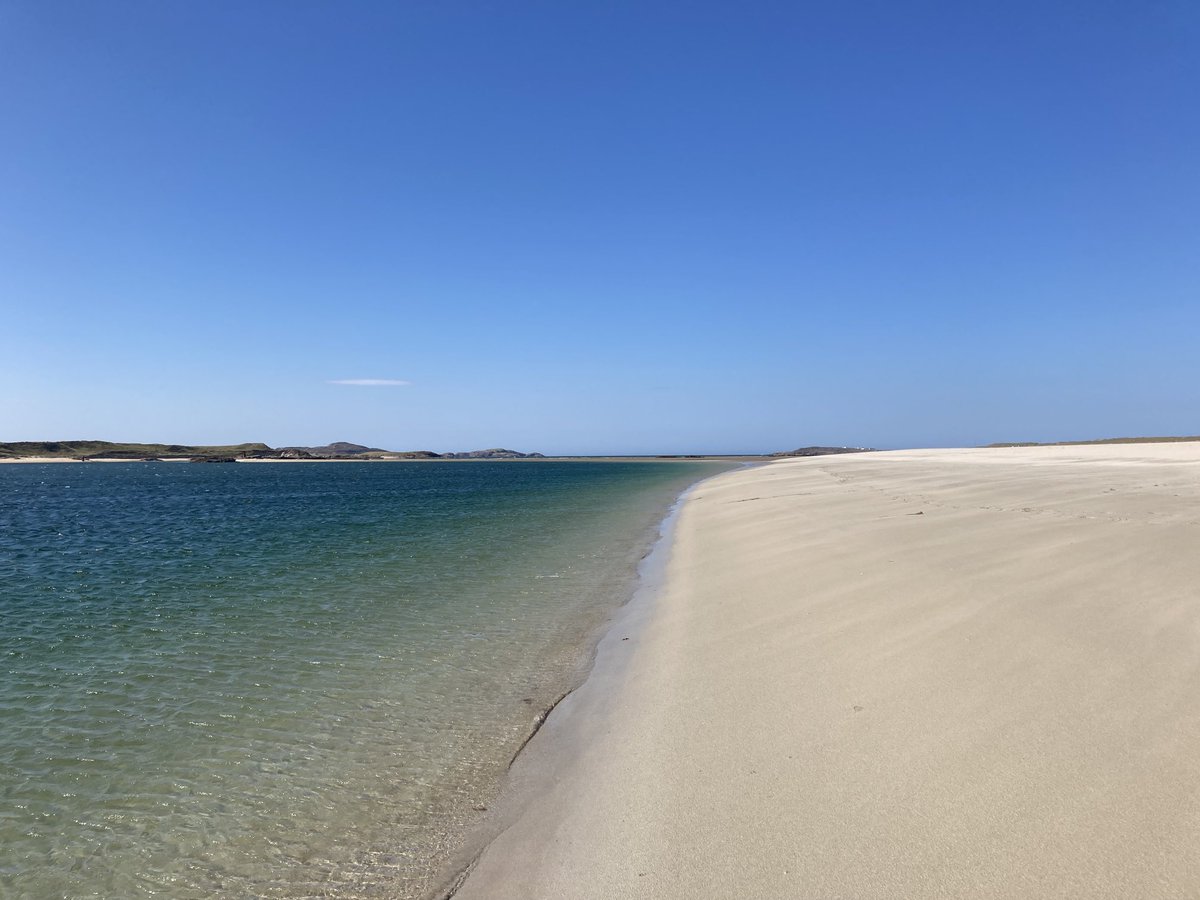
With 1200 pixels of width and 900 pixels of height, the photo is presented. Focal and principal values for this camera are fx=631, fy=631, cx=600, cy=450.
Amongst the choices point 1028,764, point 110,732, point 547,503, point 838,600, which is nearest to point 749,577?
point 838,600

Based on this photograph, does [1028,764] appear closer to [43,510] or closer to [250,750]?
[250,750]

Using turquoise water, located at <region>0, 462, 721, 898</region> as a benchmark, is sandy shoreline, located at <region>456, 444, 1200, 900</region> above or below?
above

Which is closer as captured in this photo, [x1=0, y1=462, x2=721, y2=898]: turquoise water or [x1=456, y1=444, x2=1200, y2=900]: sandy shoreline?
[x1=456, y1=444, x2=1200, y2=900]: sandy shoreline

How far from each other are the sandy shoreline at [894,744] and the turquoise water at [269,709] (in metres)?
0.94

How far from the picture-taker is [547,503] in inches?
1435

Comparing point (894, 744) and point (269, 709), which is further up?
point (894, 744)

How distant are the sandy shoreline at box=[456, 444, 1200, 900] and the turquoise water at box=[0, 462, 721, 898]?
3.08 feet

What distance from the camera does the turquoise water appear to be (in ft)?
14.4

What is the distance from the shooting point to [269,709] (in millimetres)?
6918

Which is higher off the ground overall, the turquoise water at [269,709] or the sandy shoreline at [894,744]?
the sandy shoreline at [894,744]

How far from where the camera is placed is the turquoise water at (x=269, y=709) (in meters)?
4.39

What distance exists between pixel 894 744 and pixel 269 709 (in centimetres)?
626

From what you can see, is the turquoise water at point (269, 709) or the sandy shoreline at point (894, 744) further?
the turquoise water at point (269, 709)

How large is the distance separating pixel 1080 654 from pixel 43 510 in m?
48.4
